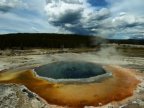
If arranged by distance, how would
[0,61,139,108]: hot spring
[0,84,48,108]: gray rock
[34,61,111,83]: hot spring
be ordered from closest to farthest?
[0,84,48,108]: gray rock
[0,61,139,108]: hot spring
[34,61,111,83]: hot spring

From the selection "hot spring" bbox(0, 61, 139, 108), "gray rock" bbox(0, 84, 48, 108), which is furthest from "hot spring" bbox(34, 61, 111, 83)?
"gray rock" bbox(0, 84, 48, 108)

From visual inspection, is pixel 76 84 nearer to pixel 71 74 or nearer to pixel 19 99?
pixel 71 74

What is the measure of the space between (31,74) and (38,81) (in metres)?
3.07

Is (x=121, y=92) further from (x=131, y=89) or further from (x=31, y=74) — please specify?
(x=31, y=74)

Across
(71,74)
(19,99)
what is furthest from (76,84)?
(19,99)

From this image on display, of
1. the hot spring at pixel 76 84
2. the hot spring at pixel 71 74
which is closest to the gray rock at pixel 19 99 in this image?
the hot spring at pixel 76 84

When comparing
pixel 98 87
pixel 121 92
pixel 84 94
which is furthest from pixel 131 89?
pixel 84 94

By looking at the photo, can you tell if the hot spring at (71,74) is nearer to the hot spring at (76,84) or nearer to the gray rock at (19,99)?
the hot spring at (76,84)

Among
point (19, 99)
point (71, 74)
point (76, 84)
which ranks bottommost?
point (19, 99)

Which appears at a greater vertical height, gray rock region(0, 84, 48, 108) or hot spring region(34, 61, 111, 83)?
hot spring region(34, 61, 111, 83)

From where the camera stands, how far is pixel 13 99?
50.8 feet

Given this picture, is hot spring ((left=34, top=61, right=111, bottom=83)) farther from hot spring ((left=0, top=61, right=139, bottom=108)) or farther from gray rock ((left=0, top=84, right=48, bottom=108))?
gray rock ((left=0, top=84, right=48, bottom=108))

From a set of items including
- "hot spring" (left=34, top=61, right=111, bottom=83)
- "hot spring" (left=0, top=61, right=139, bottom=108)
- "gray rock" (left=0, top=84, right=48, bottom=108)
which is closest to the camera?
"gray rock" (left=0, top=84, right=48, bottom=108)

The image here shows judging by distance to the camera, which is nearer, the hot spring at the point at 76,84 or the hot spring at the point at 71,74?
the hot spring at the point at 76,84
